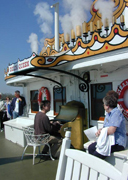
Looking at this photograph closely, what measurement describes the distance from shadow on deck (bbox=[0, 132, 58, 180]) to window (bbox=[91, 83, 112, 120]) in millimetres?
1825

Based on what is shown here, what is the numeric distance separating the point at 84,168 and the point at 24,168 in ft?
9.00

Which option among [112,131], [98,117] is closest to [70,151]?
[112,131]

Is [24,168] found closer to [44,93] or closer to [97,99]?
[97,99]

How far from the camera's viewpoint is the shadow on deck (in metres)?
3.43

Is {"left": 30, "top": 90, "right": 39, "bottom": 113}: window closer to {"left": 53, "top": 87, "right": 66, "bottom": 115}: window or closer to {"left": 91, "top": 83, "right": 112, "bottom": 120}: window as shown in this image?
{"left": 53, "top": 87, "right": 66, "bottom": 115}: window

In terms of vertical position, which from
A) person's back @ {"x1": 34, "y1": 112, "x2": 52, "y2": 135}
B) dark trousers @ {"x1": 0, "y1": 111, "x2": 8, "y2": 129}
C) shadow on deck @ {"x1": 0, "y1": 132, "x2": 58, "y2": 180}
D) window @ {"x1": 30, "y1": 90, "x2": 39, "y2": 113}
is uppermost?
window @ {"x1": 30, "y1": 90, "x2": 39, "y2": 113}

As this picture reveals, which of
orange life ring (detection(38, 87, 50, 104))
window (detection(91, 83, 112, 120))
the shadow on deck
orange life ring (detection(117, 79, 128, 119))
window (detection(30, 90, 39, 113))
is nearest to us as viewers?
the shadow on deck

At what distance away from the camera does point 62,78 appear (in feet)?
20.2

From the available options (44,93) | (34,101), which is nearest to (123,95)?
(44,93)

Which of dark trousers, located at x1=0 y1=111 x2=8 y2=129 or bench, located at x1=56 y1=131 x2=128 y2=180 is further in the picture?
dark trousers, located at x1=0 y1=111 x2=8 y2=129

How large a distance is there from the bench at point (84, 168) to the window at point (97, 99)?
3461mm

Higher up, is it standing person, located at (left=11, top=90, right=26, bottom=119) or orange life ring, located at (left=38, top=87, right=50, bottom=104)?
orange life ring, located at (left=38, top=87, right=50, bottom=104)

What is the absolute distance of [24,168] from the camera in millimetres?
3789

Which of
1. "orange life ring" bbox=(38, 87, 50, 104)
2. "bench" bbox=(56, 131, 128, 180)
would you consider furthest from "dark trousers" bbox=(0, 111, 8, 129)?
"bench" bbox=(56, 131, 128, 180)
